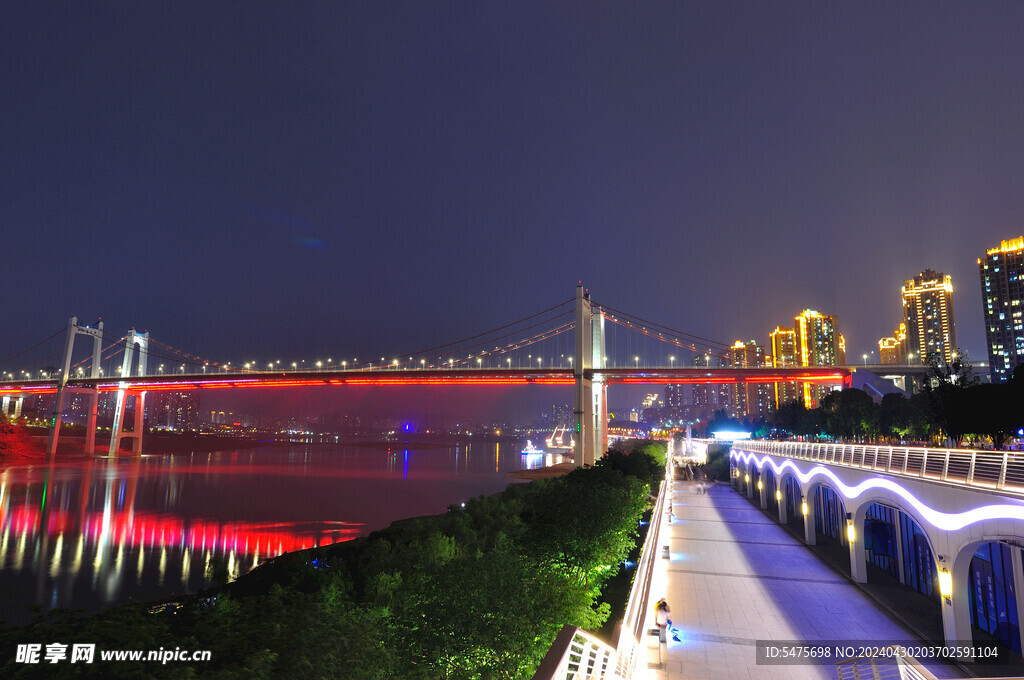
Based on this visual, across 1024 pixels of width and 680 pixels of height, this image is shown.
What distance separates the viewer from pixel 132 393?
67562mm

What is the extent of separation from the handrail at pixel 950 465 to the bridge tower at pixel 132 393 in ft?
231

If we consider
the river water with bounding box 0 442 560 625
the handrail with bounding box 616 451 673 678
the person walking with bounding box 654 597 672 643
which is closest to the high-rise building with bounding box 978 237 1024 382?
the river water with bounding box 0 442 560 625

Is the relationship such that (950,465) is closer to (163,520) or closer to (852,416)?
(163,520)

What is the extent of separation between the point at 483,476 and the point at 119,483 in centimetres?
3028

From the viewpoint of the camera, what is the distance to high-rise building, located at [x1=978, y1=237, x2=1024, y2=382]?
96688 millimetres

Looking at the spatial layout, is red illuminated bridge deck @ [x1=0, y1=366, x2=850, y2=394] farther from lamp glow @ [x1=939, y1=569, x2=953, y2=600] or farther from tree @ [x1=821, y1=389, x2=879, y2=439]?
lamp glow @ [x1=939, y1=569, x2=953, y2=600]

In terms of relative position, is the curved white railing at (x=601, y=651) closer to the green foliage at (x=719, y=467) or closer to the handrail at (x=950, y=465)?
the handrail at (x=950, y=465)

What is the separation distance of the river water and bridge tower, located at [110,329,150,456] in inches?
429

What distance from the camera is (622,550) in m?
13.8

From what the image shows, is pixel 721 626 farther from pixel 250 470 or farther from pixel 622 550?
pixel 250 470

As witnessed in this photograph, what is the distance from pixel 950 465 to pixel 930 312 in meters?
169

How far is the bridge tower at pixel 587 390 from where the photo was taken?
43.6 m

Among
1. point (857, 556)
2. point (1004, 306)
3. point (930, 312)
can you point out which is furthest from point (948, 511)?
point (930, 312)

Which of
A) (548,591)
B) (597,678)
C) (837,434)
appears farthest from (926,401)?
(597,678)
